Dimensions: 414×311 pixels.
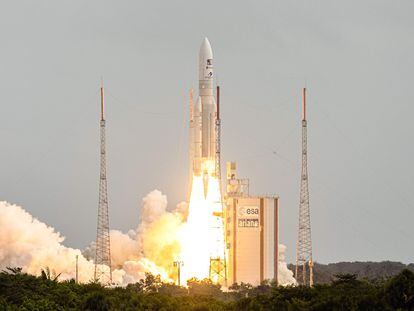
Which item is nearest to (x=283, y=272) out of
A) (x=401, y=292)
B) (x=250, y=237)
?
(x=250, y=237)

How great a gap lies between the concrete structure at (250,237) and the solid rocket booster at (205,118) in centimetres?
473

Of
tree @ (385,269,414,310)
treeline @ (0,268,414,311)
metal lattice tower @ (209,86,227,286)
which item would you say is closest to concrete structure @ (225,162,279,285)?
metal lattice tower @ (209,86,227,286)

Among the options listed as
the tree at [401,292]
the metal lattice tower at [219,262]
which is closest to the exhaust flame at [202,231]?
the metal lattice tower at [219,262]

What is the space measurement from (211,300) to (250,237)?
48.1 meters

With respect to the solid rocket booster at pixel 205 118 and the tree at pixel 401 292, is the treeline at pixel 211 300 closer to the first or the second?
the tree at pixel 401 292

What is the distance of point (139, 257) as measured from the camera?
12625cm

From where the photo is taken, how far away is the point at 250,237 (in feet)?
386

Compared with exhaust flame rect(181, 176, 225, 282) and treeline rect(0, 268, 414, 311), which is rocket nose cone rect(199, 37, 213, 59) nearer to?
exhaust flame rect(181, 176, 225, 282)

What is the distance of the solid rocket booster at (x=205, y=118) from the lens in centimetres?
11338

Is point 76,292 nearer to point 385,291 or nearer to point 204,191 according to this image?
point 385,291

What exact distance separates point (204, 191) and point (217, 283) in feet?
24.8

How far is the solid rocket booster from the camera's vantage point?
113m

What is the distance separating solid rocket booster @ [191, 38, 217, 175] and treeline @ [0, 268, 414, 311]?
4166cm

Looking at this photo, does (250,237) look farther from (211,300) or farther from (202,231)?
(211,300)
